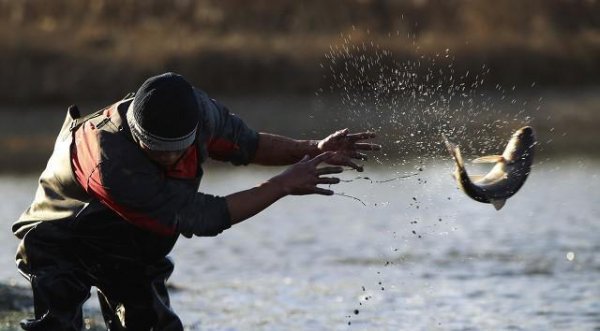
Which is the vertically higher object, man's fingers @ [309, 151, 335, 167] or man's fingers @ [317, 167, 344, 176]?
man's fingers @ [309, 151, 335, 167]

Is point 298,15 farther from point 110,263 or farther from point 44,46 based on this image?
point 110,263

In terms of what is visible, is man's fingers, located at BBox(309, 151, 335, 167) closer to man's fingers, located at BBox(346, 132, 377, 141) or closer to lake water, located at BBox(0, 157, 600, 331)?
man's fingers, located at BBox(346, 132, 377, 141)

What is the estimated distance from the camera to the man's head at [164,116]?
520 centimetres

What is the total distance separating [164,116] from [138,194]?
1.10 feet

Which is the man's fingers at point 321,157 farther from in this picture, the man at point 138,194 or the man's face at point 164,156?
the man's face at point 164,156

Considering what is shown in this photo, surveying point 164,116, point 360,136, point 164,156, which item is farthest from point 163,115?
point 360,136

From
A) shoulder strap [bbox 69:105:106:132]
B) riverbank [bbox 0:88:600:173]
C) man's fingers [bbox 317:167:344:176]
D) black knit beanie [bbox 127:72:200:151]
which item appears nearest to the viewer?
black knit beanie [bbox 127:72:200:151]

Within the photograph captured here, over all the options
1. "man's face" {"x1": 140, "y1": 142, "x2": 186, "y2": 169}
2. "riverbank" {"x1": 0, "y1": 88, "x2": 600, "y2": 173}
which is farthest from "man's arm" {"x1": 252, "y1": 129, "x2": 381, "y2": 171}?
"riverbank" {"x1": 0, "y1": 88, "x2": 600, "y2": 173}

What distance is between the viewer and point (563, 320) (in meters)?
8.32

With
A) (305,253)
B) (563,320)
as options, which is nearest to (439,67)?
(305,253)

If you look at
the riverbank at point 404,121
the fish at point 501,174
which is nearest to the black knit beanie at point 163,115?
the fish at point 501,174

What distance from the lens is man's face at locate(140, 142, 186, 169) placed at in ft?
17.4

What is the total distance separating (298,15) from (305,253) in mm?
15403

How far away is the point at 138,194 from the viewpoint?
532 cm
